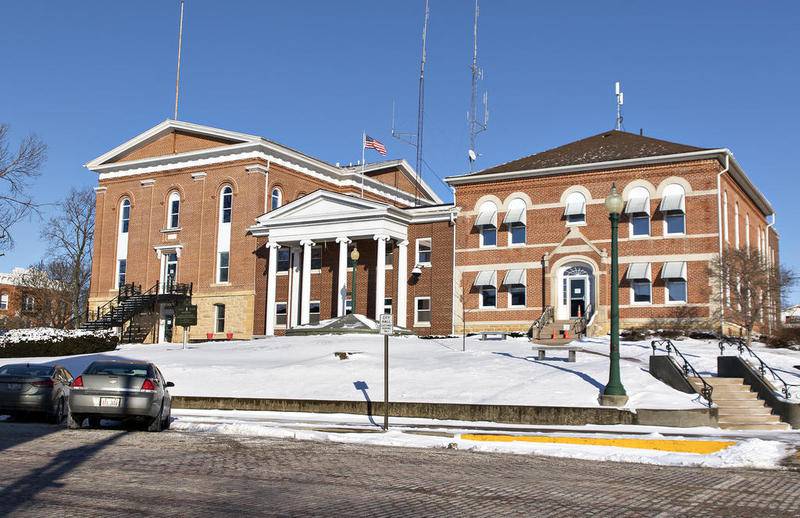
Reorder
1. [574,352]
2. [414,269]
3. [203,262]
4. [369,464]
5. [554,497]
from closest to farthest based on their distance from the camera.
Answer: [554,497] → [369,464] → [574,352] → [414,269] → [203,262]

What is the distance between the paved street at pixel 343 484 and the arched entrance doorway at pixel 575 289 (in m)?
28.7

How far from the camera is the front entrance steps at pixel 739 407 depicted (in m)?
20.1

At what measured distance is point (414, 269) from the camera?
46.2 metres

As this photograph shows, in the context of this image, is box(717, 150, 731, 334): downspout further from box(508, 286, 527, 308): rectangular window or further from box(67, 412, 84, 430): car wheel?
box(67, 412, 84, 430): car wheel

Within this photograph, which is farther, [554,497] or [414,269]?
[414,269]

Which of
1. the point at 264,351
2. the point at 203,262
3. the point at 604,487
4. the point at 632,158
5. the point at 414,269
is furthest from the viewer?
the point at 203,262

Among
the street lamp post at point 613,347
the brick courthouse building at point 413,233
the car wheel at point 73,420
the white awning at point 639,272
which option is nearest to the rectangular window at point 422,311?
the brick courthouse building at point 413,233

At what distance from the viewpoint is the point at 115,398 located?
1641 cm

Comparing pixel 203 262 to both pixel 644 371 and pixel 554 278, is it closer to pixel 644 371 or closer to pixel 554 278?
pixel 554 278

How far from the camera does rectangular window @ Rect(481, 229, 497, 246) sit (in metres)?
44.9

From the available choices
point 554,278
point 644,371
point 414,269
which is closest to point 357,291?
point 414,269

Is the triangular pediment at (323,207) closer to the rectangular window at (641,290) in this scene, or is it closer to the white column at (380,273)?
the white column at (380,273)

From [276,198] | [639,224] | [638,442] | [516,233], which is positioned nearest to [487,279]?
[516,233]

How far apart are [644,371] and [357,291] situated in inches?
975
